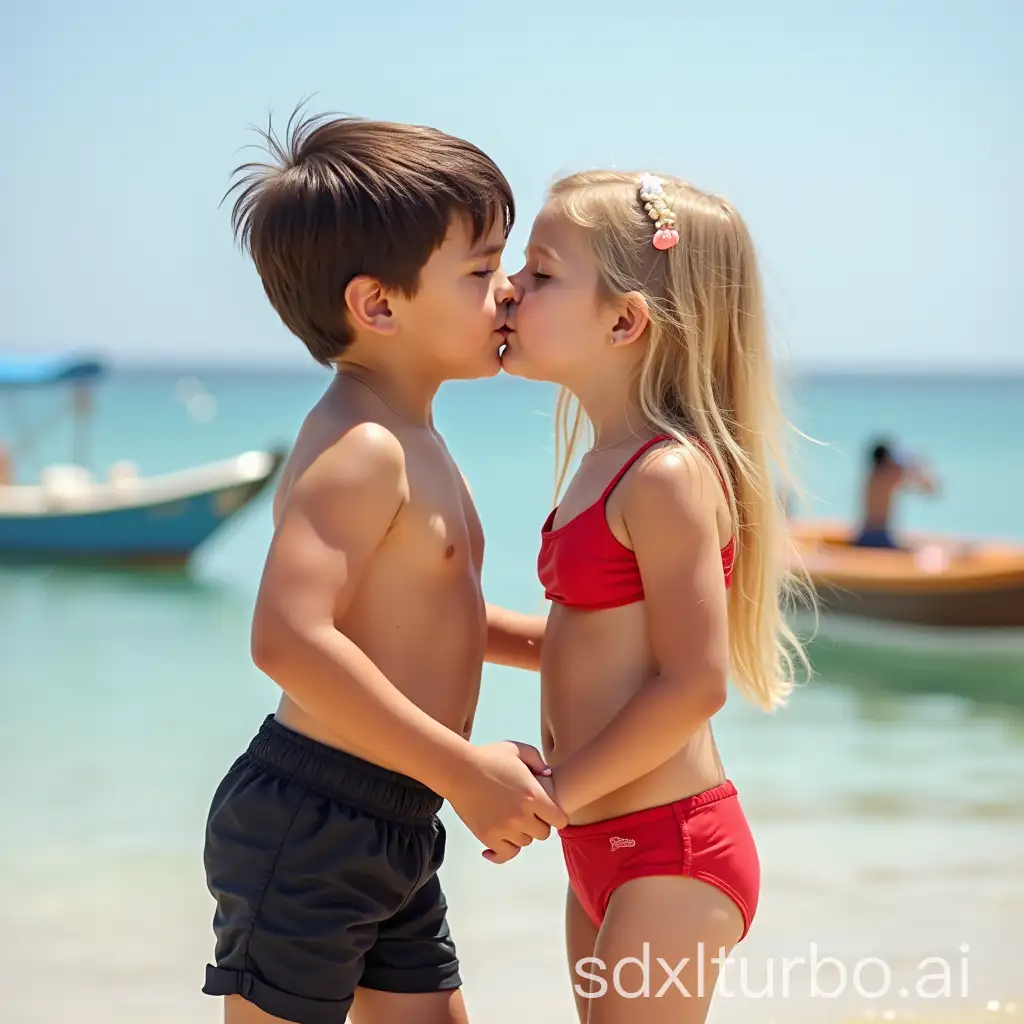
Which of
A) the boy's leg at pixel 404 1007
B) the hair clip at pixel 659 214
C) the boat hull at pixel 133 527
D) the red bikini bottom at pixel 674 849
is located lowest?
the boat hull at pixel 133 527

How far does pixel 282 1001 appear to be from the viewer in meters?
1.95

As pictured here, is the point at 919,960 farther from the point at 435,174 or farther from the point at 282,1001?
the point at 435,174

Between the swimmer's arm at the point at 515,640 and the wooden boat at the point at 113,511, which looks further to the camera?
the wooden boat at the point at 113,511

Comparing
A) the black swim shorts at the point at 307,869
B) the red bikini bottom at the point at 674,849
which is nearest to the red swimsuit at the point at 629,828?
the red bikini bottom at the point at 674,849

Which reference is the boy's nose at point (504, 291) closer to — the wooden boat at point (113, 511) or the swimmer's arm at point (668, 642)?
the swimmer's arm at point (668, 642)

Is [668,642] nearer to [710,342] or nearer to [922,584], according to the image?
[710,342]

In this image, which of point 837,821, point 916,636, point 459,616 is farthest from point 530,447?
point 459,616

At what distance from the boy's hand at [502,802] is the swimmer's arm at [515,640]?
43cm

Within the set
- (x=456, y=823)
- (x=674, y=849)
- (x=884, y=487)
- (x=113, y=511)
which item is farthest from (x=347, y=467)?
(x=113, y=511)

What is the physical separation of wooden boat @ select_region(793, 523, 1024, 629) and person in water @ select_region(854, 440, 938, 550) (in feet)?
0.38

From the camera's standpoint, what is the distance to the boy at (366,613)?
74.8 inches

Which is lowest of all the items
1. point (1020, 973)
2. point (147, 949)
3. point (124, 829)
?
point (124, 829)

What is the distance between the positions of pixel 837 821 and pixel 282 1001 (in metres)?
4.29

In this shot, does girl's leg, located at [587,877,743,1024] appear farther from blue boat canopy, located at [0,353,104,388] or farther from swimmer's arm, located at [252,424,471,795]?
blue boat canopy, located at [0,353,104,388]
